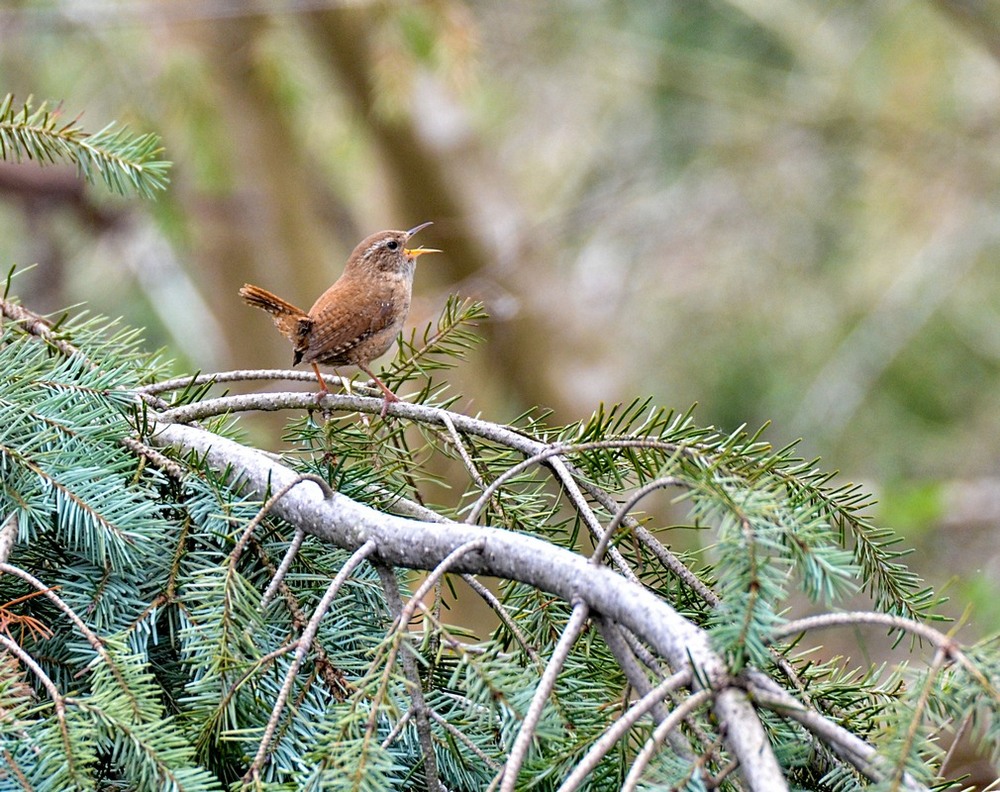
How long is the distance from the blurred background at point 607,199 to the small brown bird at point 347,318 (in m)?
1.71

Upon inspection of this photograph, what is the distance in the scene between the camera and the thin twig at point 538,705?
1031 millimetres

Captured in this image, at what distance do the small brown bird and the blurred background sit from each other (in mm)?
1705

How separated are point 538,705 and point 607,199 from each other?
5369mm

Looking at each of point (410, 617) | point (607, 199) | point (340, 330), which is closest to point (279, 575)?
point (410, 617)

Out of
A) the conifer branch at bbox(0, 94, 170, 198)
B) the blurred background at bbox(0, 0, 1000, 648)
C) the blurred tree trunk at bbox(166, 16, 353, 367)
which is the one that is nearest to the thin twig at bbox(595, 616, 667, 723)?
the conifer branch at bbox(0, 94, 170, 198)

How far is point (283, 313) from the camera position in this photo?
8.47 ft

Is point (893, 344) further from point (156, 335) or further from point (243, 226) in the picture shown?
point (156, 335)

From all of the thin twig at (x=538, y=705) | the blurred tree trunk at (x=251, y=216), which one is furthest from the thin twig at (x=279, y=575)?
the blurred tree trunk at (x=251, y=216)

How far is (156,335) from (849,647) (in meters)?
6.89

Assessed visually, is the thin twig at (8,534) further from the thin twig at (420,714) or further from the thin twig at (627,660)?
the thin twig at (627,660)

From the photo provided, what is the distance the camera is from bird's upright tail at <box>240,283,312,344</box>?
8.19 ft

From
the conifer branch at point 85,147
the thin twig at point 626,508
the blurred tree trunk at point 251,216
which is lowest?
the thin twig at point 626,508

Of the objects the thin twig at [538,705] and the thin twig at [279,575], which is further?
the thin twig at [279,575]

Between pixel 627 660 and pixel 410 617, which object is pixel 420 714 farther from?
pixel 627 660
